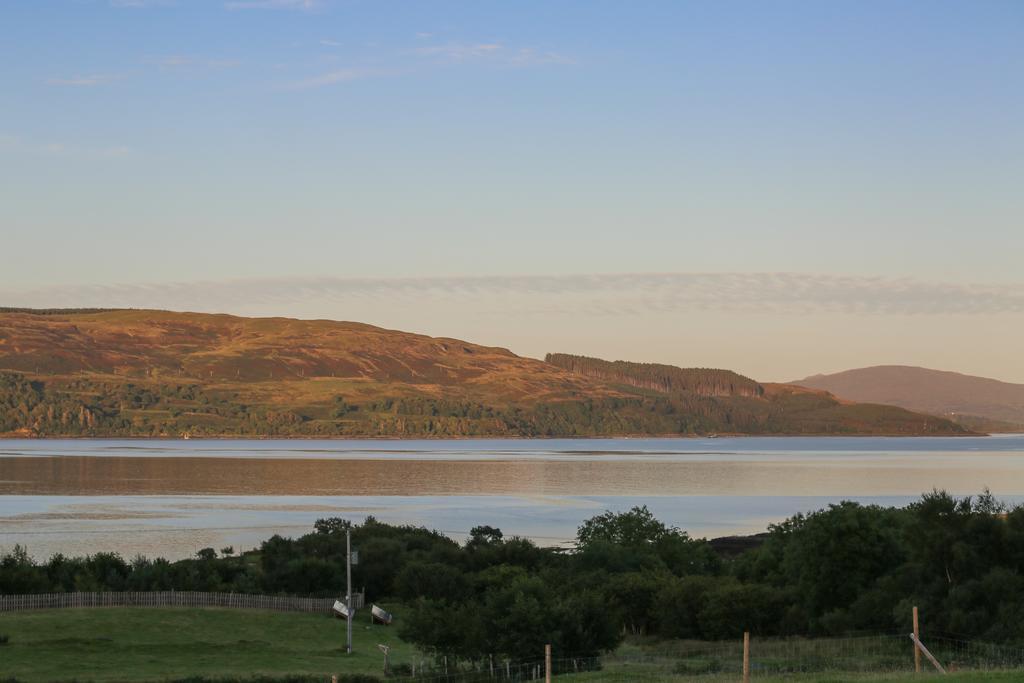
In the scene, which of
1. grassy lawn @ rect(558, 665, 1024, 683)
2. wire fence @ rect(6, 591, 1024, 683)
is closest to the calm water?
wire fence @ rect(6, 591, 1024, 683)

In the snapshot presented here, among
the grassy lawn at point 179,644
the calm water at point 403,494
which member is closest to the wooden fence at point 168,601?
the grassy lawn at point 179,644

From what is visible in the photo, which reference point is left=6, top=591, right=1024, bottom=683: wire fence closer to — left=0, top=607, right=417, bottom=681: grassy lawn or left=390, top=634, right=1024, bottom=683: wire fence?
left=390, top=634, right=1024, bottom=683: wire fence

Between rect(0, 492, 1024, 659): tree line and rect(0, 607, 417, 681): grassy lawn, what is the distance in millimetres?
2876

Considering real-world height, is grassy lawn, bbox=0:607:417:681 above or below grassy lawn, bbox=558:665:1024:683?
below

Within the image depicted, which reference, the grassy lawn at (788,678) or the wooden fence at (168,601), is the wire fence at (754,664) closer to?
the grassy lawn at (788,678)

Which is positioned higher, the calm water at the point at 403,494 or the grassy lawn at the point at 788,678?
the grassy lawn at the point at 788,678

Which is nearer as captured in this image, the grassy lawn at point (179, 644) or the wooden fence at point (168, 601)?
the grassy lawn at point (179, 644)

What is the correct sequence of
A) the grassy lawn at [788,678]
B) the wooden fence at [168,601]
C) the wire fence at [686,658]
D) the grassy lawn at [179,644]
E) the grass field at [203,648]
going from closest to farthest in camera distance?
the grassy lawn at [788,678], the wire fence at [686,658], the grass field at [203,648], the grassy lawn at [179,644], the wooden fence at [168,601]

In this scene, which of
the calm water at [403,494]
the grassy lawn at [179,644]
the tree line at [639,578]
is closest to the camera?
the tree line at [639,578]

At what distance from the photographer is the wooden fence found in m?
43.0

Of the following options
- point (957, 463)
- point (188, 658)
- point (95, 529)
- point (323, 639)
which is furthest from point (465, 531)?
point (957, 463)

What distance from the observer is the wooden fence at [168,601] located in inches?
1692

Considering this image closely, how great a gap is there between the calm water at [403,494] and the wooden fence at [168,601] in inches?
1104

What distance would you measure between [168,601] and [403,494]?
85.1 m
